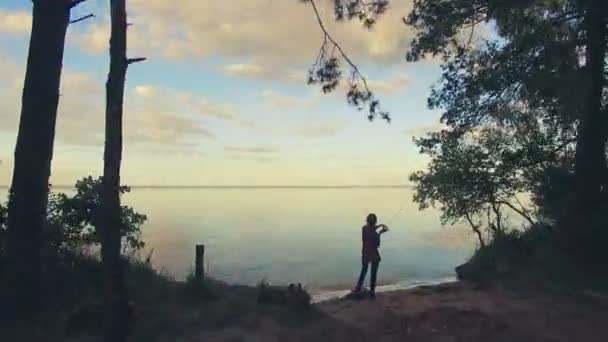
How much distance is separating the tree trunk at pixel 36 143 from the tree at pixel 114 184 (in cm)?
199

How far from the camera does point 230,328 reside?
9.10 m

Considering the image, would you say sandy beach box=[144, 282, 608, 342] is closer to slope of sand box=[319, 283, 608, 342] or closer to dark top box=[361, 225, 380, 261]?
slope of sand box=[319, 283, 608, 342]

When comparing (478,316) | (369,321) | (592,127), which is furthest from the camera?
(592,127)

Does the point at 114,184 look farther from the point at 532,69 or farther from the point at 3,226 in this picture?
the point at 532,69

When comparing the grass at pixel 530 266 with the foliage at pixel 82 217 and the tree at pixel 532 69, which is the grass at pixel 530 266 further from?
the foliage at pixel 82 217

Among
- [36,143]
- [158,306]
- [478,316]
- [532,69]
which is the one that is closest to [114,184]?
[36,143]

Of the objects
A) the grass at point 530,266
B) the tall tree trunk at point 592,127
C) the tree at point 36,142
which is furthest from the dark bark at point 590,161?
the tree at point 36,142

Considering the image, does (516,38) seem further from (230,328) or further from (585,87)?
(230,328)

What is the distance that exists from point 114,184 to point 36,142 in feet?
7.91

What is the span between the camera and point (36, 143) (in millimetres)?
9297

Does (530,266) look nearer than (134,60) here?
No

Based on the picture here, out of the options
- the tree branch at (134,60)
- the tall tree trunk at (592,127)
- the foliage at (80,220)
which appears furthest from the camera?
the tall tree trunk at (592,127)

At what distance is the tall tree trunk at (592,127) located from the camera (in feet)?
43.4

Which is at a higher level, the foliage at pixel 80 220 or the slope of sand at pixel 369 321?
the foliage at pixel 80 220
